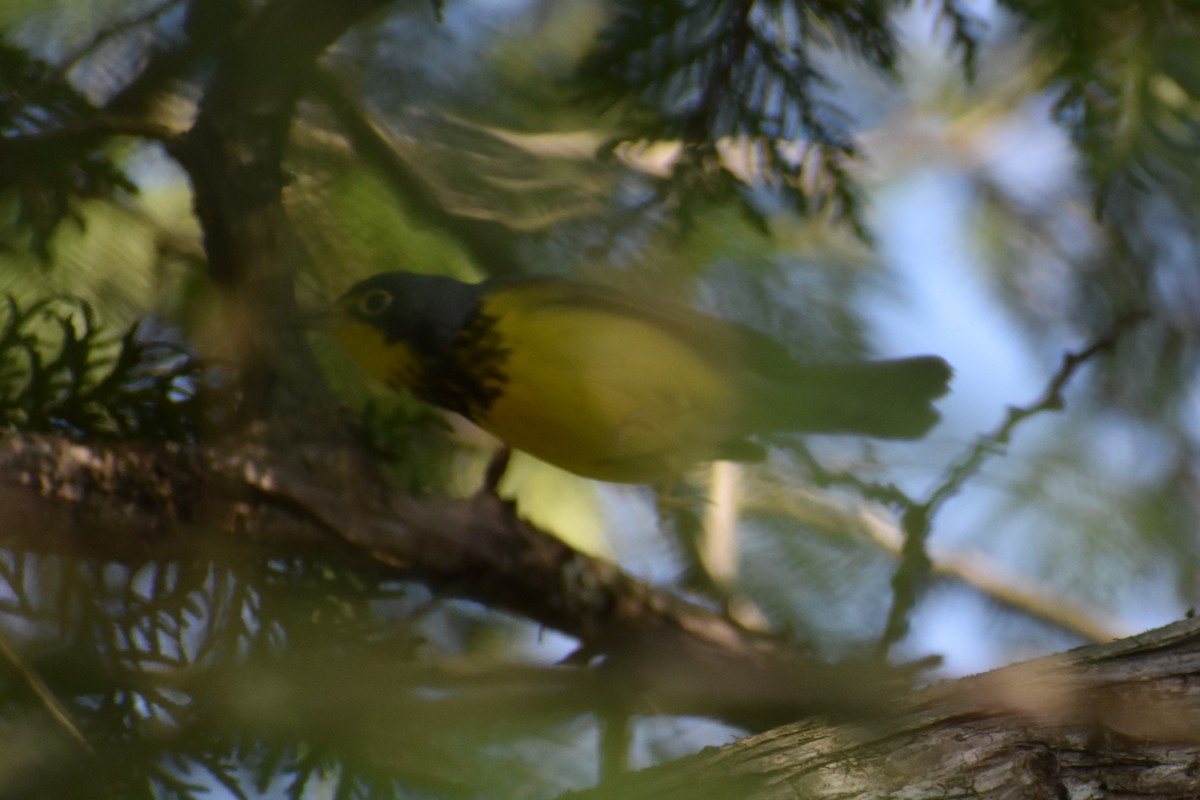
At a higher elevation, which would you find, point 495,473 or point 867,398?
point 867,398

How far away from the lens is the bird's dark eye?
2.94 meters

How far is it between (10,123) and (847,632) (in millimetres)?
1839

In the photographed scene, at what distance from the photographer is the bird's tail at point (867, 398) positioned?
6.26ft

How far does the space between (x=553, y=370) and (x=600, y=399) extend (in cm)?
17

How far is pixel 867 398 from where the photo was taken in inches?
77.0

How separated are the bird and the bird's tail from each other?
517 millimetres

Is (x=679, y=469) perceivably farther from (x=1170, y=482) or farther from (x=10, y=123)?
(x=10, y=123)

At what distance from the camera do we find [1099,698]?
73.0 inches

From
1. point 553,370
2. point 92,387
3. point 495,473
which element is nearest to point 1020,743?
point 495,473

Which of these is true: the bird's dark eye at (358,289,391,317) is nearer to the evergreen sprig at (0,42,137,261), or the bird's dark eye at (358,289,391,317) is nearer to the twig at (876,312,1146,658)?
the evergreen sprig at (0,42,137,261)

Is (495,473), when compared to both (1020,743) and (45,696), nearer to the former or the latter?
(45,696)

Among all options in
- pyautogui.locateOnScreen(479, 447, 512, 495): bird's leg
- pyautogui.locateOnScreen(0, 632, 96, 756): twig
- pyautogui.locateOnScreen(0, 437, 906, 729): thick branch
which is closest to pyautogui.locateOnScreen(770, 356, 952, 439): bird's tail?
pyautogui.locateOnScreen(0, 437, 906, 729): thick branch

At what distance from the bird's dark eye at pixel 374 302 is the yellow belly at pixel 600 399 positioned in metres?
0.38

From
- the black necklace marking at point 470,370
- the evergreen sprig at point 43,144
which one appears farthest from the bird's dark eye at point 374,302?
the evergreen sprig at point 43,144
